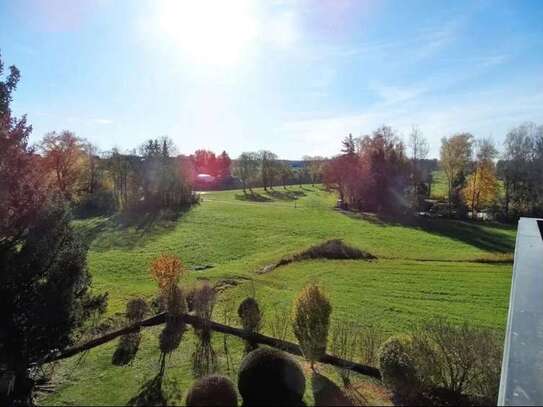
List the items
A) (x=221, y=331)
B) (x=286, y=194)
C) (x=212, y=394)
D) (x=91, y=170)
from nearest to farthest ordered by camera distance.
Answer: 1. (x=212, y=394)
2. (x=221, y=331)
3. (x=91, y=170)
4. (x=286, y=194)

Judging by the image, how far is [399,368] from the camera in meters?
9.93

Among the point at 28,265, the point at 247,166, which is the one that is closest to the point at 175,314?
the point at 28,265

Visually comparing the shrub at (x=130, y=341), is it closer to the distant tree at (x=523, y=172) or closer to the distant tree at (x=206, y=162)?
the distant tree at (x=523, y=172)

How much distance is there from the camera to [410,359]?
10086 mm

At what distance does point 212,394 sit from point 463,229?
42.1 m

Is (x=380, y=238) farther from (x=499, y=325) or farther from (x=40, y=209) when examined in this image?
(x=40, y=209)

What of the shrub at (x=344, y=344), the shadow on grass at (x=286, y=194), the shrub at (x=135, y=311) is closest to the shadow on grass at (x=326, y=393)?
the shrub at (x=344, y=344)

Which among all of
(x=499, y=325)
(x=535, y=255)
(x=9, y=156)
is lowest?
(x=499, y=325)

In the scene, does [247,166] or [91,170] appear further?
[247,166]

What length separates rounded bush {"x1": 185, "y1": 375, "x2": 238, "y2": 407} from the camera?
8461mm

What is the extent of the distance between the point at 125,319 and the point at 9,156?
861cm

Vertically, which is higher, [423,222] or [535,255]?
[535,255]

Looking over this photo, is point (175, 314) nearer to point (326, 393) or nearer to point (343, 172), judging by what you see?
point (326, 393)

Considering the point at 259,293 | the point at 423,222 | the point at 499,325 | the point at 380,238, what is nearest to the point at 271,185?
the point at 423,222
